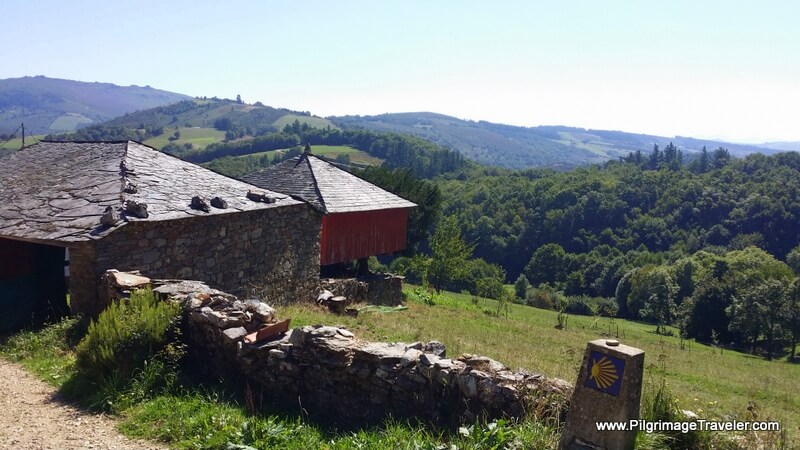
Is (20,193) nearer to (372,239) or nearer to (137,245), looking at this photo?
(137,245)

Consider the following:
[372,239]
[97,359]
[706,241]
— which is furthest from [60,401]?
[706,241]

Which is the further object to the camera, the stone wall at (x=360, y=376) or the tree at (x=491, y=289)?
the tree at (x=491, y=289)

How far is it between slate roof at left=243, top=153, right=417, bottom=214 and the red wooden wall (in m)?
0.44

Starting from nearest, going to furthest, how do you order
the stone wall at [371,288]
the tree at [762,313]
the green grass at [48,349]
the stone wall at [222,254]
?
the green grass at [48,349] < the stone wall at [222,254] < the stone wall at [371,288] < the tree at [762,313]

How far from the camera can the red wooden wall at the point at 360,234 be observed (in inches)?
826

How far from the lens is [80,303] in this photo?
9047 millimetres

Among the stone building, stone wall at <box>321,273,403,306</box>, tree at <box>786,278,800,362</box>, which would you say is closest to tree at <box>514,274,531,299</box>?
tree at <box>786,278,800,362</box>

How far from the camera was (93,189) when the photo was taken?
10.6 meters

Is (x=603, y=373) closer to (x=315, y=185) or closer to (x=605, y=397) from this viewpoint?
(x=605, y=397)

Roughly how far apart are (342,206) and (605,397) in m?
16.6

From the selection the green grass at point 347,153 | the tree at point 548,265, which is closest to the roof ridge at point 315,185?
the tree at point 548,265

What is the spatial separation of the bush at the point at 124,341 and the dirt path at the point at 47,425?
0.52 m

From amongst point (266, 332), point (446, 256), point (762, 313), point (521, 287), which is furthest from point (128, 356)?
point (521, 287)

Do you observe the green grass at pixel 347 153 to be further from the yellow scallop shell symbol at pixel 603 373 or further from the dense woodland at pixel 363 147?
the yellow scallop shell symbol at pixel 603 373
